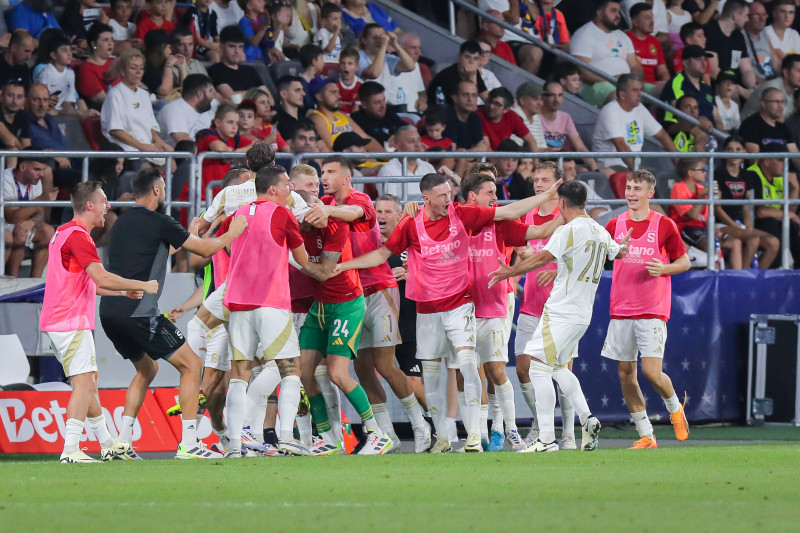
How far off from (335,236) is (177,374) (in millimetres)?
3931

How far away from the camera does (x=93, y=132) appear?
16.2 m

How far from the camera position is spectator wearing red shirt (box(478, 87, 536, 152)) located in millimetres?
18562

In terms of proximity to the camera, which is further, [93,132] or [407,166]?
[93,132]

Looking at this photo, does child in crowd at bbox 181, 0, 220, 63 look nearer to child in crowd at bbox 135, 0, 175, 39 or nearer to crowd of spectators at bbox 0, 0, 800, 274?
crowd of spectators at bbox 0, 0, 800, 274

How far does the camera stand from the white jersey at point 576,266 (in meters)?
11.6

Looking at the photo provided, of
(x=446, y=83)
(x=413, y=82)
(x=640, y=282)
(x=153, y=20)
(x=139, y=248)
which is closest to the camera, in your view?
(x=139, y=248)

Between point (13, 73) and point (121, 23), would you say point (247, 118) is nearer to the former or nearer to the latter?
point (121, 23)

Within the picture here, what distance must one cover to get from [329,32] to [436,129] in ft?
8.37

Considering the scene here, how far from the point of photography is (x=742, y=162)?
17.8m

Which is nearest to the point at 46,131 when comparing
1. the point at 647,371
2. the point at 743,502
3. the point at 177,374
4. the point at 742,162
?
the point at 177,374

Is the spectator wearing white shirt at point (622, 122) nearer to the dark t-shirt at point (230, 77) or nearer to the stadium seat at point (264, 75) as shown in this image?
the stadium seat at point (264, 75)

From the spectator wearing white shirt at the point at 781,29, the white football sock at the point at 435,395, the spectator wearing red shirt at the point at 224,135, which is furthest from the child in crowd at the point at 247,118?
the spectator wearing white shirt at the point at 781,29

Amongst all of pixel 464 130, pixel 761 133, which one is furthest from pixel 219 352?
pixel 761 133

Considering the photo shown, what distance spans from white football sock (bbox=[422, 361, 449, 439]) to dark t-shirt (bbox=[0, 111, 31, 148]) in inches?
239
